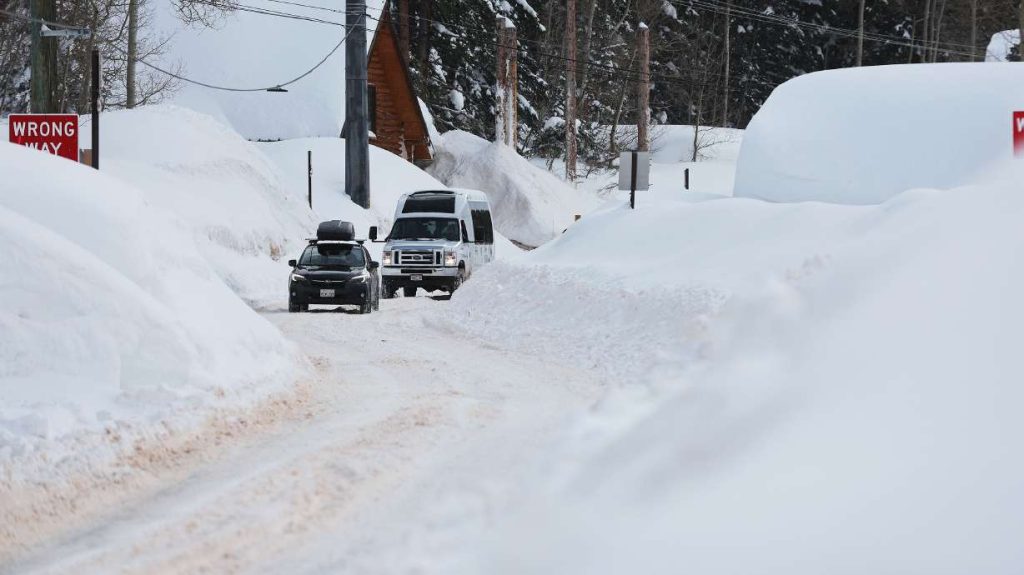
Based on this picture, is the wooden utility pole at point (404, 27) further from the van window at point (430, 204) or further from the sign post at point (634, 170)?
the sign post at point (634, 170)

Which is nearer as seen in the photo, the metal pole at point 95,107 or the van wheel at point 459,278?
the metal pole at point 95,107

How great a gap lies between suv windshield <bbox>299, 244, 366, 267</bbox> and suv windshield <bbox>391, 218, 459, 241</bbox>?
4.72m

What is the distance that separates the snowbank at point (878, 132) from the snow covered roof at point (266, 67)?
22.5m

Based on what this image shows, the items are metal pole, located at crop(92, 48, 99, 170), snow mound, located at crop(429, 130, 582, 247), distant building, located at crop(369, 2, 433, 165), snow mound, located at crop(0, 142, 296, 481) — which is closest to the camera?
snow mound, located at crop(0, 142, 296, 481)

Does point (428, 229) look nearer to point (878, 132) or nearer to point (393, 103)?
point (878, 132)

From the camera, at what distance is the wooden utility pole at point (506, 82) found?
4153 cm

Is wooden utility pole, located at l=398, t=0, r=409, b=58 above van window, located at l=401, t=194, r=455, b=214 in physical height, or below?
above

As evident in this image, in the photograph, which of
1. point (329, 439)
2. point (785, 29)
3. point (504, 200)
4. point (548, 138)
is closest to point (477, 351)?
point (329, 439)

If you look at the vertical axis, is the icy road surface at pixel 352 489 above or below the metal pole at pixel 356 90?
below

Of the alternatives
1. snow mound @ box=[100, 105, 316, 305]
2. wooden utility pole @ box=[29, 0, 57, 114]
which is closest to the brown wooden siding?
snow mound @ box=[100, 105, 316, 305]

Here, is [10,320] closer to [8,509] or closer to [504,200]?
[8,509]

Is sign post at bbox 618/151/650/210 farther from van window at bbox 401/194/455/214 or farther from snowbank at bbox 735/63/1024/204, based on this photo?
van window at bbox 401/194/455/214

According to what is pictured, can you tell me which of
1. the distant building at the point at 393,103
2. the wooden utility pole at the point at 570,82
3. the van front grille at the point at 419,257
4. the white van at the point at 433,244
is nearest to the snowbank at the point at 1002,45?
the wooden utility pole at the point at 570,82

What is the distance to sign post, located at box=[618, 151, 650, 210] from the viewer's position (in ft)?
72.8
